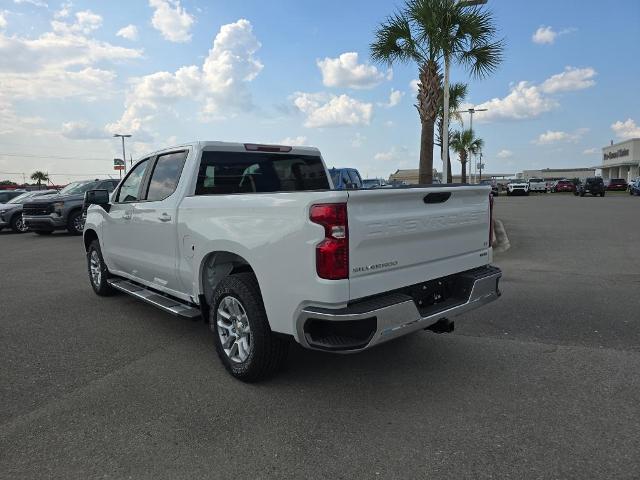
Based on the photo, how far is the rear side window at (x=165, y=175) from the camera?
4934 mm

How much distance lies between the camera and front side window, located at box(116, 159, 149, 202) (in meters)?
5.71

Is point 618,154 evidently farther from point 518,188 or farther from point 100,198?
point 100,198

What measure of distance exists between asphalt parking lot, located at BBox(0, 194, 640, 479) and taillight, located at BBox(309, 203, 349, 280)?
1038 millimetres

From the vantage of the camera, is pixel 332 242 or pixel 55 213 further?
pixel 55 213

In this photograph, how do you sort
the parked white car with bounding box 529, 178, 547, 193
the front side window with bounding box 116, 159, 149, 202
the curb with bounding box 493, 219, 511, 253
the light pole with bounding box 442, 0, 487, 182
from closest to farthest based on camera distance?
the front side window with bounding box 116, 159, 149, 202, the curb with bounding box 493, 219, 511, 253, the light pole with bounding box 442, 0, 487, 182, the parked white car with bounding box 529, 178, 547, 193

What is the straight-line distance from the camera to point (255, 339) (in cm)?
371

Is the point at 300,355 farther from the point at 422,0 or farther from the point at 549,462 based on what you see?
the point at 422,0

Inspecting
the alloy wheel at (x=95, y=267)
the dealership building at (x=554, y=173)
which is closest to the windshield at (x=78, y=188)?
the alloy wheel at (x=95, y=267)

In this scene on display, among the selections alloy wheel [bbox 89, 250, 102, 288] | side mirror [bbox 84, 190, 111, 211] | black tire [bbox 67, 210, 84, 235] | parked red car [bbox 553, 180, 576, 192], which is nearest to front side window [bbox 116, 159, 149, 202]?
side mirror [bbox 84, 190, 111, 211]

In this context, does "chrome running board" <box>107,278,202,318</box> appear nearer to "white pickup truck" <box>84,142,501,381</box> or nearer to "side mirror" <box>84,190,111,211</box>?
"white pickup truck" <box>84,142,501,381</box>

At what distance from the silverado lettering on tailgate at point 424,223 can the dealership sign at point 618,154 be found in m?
84.3

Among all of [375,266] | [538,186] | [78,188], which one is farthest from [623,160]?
[375,266]

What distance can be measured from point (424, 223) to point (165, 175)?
9.29 ft

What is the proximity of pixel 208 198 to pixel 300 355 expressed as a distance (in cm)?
164
